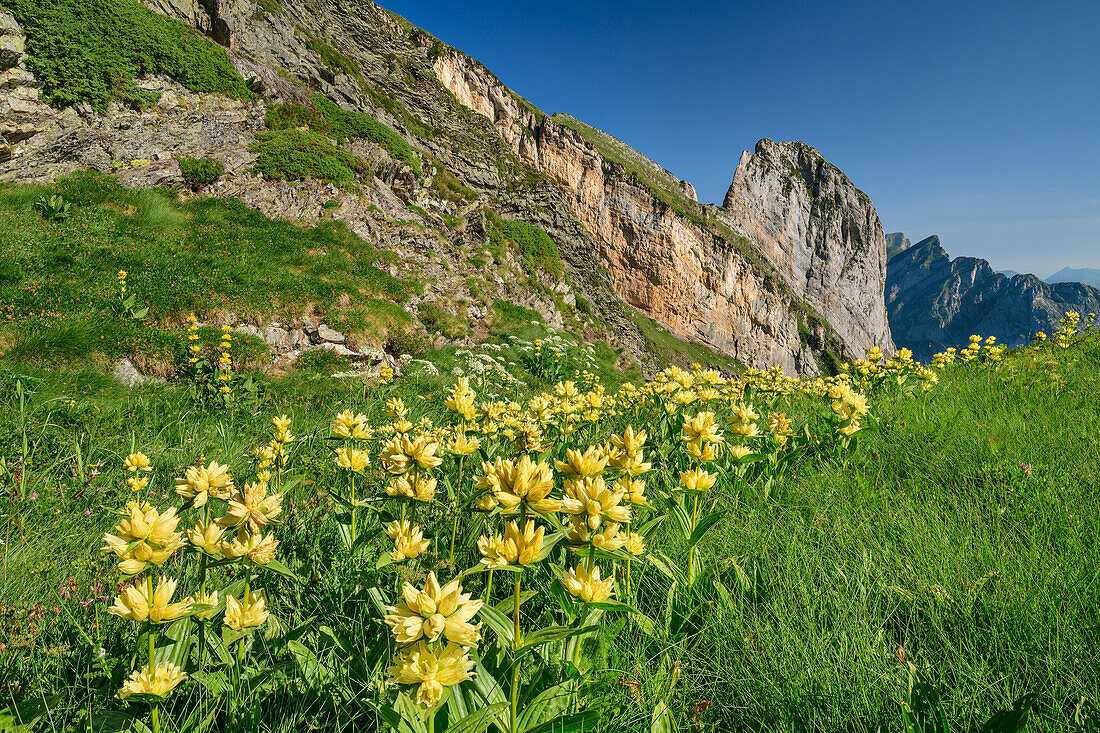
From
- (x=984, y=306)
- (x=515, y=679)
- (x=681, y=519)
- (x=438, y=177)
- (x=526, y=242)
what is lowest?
(x=515, y=679)

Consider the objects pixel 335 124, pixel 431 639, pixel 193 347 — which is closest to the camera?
pixel 431 639

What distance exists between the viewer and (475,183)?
84.3 feet

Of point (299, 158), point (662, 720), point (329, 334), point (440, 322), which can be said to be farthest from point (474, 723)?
point (299, 158)

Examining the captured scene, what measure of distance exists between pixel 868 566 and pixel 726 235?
7422cm

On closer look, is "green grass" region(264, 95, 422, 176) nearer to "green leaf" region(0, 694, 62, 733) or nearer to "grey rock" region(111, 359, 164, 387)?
"grey rock" region(111, 359, 164, 387)

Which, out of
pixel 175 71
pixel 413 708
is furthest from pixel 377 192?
Answer: pixel 413 708

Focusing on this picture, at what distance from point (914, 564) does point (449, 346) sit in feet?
32.2

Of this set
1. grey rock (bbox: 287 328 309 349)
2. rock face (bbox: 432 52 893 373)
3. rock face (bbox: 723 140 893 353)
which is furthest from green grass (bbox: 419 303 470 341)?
rock face (bbox: 723 140 893 353)

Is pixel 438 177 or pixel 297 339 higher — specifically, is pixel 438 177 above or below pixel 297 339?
above

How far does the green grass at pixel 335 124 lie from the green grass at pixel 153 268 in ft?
19.7

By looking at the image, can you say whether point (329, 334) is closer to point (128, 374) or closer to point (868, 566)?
point (128, 374)

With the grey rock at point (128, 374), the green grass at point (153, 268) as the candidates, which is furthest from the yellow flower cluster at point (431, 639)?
the green grass at point (153, 268)

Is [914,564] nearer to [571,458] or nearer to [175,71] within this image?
[571,458]

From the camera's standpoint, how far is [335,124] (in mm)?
16188
